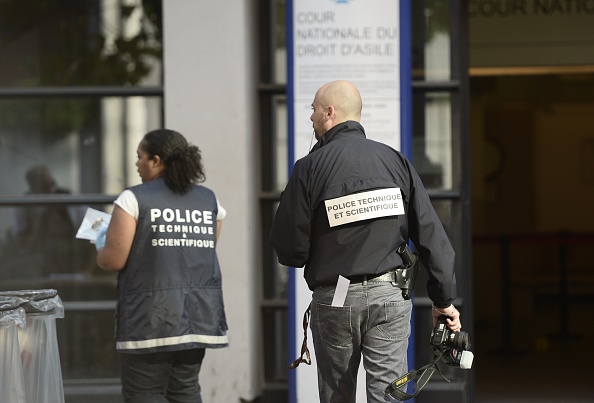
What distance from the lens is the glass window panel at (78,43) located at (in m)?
7.43

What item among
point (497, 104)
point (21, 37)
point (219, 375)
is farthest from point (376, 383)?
point (497, 104)

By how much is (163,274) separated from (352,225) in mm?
1130

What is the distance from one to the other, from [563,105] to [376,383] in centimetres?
1181

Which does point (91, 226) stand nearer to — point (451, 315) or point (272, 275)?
point (451, 315)

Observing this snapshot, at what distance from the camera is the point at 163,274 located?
5.32m

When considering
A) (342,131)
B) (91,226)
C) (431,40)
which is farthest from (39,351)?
(431,40)

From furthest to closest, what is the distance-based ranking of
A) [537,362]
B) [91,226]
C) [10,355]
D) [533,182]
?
[533,182], [537,362], [91,226], [10,355]

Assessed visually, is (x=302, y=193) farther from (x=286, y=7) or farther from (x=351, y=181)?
(x=286, y=7)

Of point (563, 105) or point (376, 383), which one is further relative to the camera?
point (563, 105)

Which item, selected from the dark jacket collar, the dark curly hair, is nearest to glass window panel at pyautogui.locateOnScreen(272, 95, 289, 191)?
the dark curly hair

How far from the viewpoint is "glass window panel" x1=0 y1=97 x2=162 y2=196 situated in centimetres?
747

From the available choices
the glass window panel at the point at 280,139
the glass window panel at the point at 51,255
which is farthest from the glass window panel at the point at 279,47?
the glass window panel at the point at 51,255

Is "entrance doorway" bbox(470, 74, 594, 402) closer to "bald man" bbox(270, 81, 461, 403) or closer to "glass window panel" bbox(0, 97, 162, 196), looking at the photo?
"glass window panel" bbox(0, 97, 162, 196)

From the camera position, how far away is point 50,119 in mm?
7500
